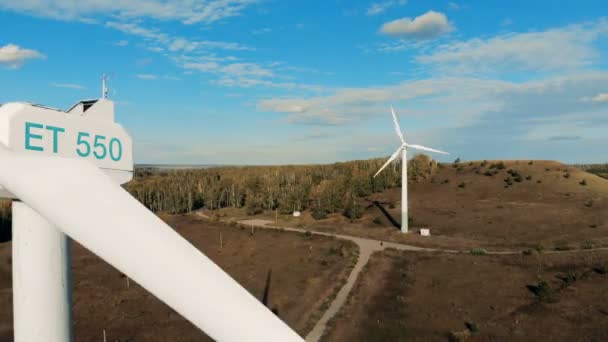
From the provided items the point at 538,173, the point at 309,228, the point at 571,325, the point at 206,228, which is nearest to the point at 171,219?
the point at 206,228

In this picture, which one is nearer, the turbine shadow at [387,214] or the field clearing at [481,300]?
the field clearing at [481,300]

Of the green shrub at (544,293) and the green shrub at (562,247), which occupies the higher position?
the green shrub at (562,247)

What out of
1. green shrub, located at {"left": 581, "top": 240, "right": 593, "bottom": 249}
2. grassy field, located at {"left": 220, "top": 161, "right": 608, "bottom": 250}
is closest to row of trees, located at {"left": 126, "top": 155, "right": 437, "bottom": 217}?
grassy field, located at {"left": 220, "top": 161, "right": 608, "bottom": 250}

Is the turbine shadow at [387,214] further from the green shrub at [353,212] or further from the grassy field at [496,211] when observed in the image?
the green shrub at [353,212]

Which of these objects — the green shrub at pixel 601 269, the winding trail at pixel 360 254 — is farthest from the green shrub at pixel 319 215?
the green shrub at pixel 601 269

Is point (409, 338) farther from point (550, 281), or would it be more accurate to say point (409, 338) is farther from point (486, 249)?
point (486, 249)

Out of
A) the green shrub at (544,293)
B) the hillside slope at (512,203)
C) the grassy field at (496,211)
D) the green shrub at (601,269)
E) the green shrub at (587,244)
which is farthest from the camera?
the hillside slope at (512,203)

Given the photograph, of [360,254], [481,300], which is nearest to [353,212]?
[360,254]
